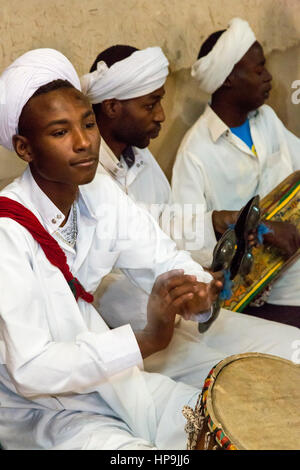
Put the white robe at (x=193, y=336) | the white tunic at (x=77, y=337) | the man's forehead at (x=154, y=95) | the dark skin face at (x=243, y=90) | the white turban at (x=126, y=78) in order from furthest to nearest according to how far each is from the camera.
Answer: the dark skin face at (x=243, y=90) → the man's forehead at (x=154, y=95) → the white turban at (x=126, y=78) → the white robe at (x=193, y=336) → the white tunic at (x=77, y=337)

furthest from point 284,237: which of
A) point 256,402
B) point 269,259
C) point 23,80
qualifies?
point 23,80

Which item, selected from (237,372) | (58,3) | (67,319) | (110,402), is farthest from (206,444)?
(58,3)

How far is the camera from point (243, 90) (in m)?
3.30

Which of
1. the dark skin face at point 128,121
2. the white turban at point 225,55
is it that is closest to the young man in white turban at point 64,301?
the dark skin face at point 128,121

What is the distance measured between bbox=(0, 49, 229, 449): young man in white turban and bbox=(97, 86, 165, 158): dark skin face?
772 mm

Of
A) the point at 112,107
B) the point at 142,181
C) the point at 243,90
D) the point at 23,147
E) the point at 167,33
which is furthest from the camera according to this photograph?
the point at 167,33

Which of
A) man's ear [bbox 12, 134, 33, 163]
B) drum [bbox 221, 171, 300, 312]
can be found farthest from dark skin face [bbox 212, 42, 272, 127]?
man's ear [bbox 12, 134, 33, 163]

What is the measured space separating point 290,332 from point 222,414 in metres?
0.94

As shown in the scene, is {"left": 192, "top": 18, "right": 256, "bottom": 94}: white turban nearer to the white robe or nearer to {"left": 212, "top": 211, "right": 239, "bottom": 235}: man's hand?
A: {"left": 212, "top": 211, "right": 239, "bottom": 235}: man's hand

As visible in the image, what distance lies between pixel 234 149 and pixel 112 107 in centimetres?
84

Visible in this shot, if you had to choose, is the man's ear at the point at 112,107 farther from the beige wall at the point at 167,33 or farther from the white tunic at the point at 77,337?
the white tunic at the point at 77,337

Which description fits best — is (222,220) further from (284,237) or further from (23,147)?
(23,147)

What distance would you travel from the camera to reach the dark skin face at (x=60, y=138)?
180 cm

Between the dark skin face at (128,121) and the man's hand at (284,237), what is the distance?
71cm
